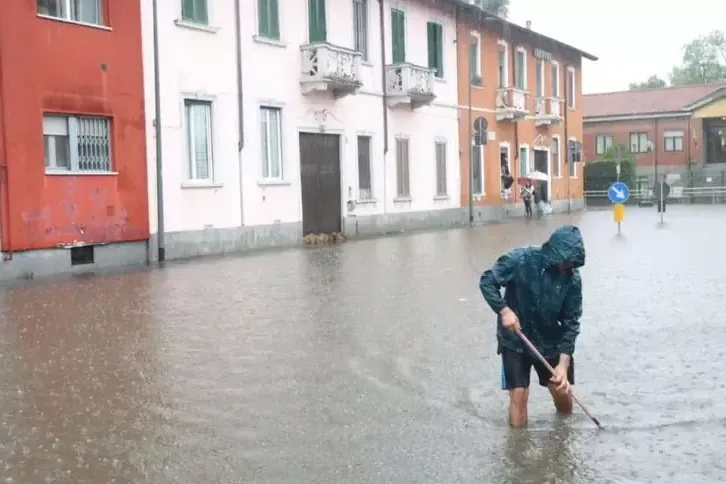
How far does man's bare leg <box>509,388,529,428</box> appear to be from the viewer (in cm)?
597

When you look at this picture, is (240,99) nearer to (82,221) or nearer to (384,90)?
(82,221)

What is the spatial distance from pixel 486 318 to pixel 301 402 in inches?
167

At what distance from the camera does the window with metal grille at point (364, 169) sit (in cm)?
2750

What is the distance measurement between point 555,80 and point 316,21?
825 inches

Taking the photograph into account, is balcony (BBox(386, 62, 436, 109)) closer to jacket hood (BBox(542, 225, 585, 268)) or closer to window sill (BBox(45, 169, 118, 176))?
window sill (BBox(45, 169, 118, 176))

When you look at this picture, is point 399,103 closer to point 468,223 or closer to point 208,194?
point 468,223

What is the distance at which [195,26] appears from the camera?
20.6 meters

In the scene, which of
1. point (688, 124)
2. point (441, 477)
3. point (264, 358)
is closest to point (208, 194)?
point (264, 358)

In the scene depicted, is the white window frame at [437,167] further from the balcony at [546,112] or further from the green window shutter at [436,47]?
the balcony at [546,112]

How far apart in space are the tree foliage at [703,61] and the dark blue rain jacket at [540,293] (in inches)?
4020

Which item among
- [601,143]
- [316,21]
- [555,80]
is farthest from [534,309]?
[601,143]

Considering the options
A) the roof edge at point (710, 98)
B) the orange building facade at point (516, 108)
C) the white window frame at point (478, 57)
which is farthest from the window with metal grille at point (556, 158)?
the roof edge at point (710, 98)

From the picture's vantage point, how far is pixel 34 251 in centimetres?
1661

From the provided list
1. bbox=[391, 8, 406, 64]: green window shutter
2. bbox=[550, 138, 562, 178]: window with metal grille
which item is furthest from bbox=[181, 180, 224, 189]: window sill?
bbox=[550, 138, 562, 178]: window with metal grille
